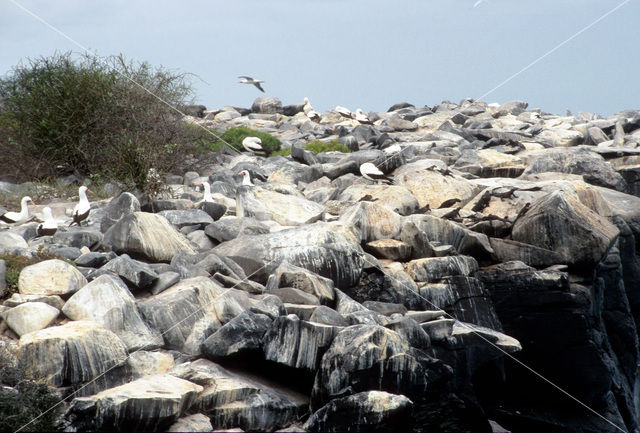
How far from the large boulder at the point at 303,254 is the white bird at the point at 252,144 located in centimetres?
1171

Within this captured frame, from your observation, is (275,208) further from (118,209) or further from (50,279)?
(50,279)

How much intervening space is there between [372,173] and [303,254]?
19.3 ft

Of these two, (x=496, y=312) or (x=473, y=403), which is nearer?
(x=473, y=403)

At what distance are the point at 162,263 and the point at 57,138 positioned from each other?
820 cm

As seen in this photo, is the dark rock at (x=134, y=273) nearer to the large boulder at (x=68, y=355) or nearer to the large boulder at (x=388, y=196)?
the large boulder at (x=68, y=355)

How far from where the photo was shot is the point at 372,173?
14.7 m

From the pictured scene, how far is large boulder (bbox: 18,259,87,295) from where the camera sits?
25.5ft

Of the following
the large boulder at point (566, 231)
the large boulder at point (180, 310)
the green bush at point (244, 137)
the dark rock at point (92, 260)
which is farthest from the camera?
the green bush at point (244, 137)

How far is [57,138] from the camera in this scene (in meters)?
16.2

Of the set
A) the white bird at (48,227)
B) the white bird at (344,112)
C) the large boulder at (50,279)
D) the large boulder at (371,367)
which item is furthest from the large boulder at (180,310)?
the white bird at (344,112)

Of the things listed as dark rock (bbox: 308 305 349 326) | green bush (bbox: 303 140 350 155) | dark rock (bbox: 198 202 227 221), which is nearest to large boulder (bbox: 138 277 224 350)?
dark rock (bbox: 308 305 349 326)

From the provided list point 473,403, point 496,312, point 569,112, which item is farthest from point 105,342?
point 569,112

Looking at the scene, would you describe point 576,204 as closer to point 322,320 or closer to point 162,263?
point 322,320

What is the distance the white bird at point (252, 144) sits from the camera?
69.2 ft
